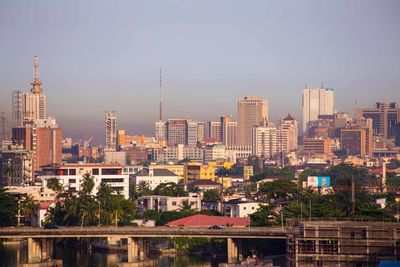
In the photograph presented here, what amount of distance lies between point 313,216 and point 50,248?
1379 centimetres

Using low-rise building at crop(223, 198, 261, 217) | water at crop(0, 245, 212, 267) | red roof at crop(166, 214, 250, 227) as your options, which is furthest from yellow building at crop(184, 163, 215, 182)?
water at crop(0, 245, 212, 267)

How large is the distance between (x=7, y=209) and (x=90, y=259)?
13.0 metres

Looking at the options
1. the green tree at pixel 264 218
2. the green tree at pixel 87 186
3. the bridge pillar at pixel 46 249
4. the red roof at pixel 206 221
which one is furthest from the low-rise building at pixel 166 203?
the bridge pillar at pixel 46 249

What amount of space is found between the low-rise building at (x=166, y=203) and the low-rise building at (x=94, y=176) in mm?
3874

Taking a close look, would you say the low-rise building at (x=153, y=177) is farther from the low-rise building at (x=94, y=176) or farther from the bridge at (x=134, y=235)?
the bridge at (x=134, y=235)

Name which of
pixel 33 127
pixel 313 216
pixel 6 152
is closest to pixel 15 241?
pixel 313 216

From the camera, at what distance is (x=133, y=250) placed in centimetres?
6450

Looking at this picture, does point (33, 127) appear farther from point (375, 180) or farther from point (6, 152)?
point (375, 180)

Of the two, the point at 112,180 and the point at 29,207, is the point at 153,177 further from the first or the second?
the point at 29,207

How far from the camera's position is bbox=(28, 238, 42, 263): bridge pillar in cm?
6412

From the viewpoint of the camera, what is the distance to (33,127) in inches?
6393

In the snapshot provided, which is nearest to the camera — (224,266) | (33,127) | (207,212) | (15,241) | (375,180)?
(224,266)

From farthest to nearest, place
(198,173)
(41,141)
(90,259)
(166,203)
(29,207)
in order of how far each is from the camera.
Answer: (41,141) < (198,173) < (166,203) < (29,207) < (90,259)

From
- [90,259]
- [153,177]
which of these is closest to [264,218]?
[90,259]
